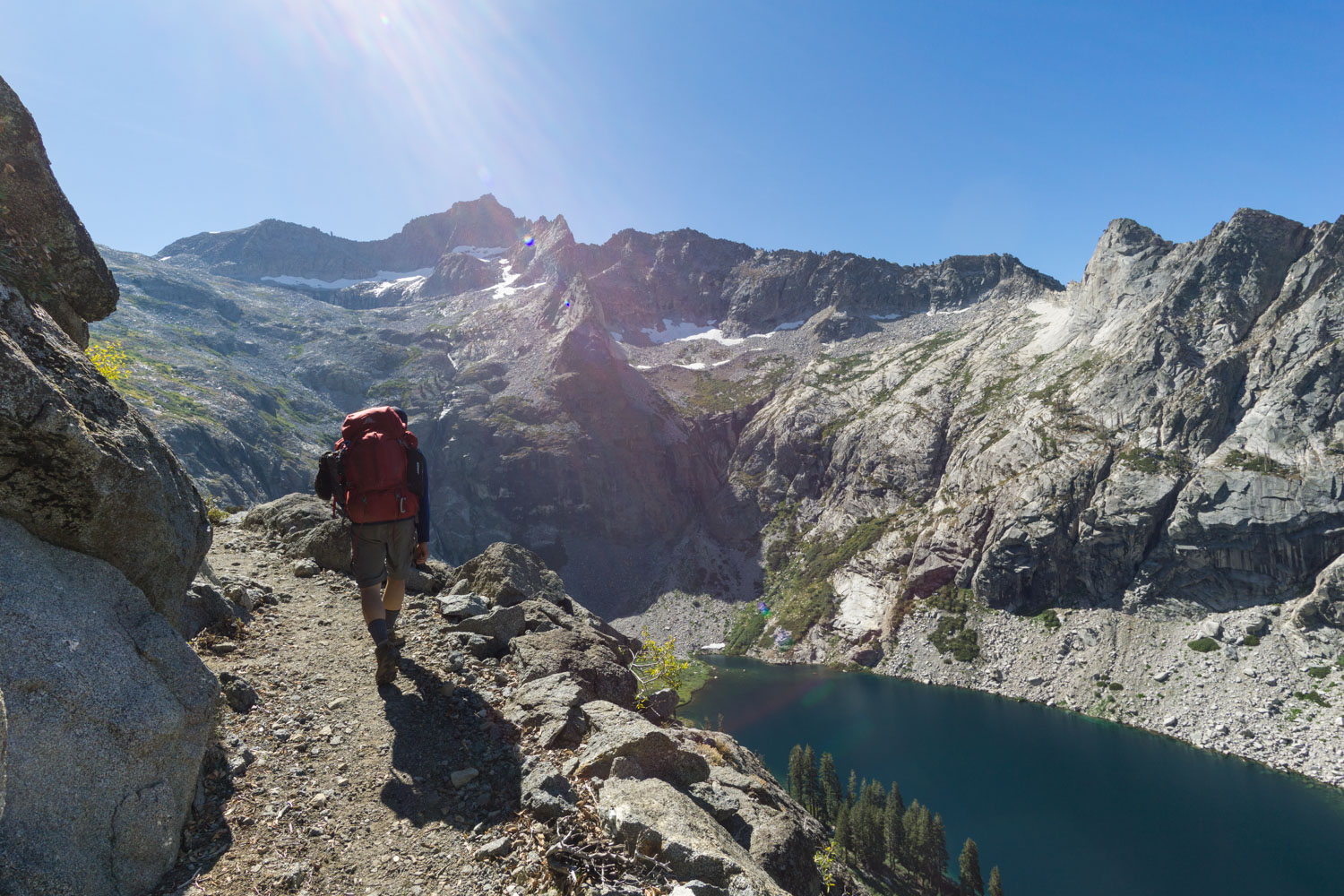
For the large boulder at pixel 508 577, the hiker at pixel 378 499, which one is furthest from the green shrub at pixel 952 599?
the hiker at pixel 378 499

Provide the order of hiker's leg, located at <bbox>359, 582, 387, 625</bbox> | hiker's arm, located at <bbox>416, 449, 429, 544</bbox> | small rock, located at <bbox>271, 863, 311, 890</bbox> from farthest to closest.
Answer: hiker's arm, located at <bbox>416, 449, 429, 544</bbox> → hiker's leg, located at <bbox>359, 582, 387, 625</bbox> → small rock, located at <bbox>271, 863, 311, 890</bbox>

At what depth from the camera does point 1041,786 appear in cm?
6875

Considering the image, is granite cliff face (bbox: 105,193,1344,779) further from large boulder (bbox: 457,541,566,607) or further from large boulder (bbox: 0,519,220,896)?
large boulder (bbox: 0,519,220,896)

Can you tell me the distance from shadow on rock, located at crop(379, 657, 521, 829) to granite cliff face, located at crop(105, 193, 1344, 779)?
375ft

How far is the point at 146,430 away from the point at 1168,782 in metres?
97.9

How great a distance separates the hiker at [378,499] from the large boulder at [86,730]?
10.2ft

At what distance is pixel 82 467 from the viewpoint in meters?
5.61

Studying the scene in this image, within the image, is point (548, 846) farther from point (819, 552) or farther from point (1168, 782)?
point (819, 552)

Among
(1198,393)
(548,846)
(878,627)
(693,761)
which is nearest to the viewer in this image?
(548,846)

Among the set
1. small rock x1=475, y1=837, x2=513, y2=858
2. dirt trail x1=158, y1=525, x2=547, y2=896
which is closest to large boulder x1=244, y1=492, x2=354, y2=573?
dirt trail x1=158, y1=525, x2=547, y2=896

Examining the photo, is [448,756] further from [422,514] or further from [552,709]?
[422,514]

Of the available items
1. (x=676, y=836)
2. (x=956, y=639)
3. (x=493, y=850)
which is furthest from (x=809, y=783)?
(x=493, y=850)

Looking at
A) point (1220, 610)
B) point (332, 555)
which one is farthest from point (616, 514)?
point (332, 555)

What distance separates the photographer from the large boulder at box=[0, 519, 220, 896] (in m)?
4.02
